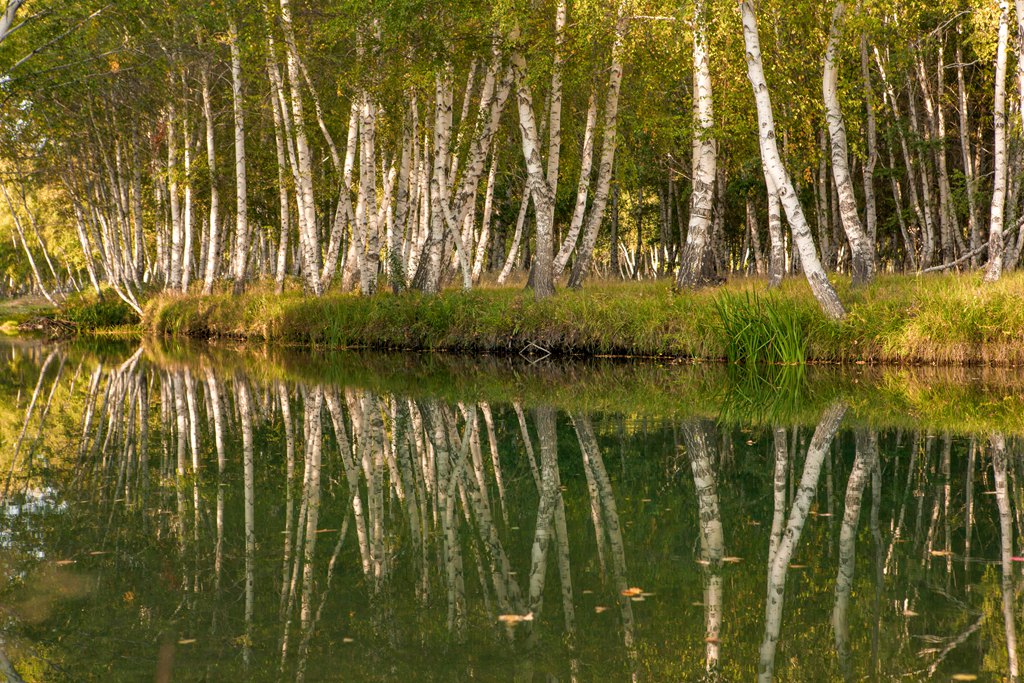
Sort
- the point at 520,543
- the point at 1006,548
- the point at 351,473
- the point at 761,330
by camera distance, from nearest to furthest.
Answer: the point at 1006,548, the point at 520,543, the point at 351,473, the point at 761,330

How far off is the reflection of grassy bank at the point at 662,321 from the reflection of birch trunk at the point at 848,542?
278 inches

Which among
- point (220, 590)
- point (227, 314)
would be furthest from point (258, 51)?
point (220, 590)

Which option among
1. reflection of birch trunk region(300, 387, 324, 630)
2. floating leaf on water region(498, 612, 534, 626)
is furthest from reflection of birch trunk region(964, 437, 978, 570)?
reflection of birch trunk region(300, 387, 324, 630)

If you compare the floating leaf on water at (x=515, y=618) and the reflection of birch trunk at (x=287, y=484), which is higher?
the reflection of birch trunk at (x=287, y=484)

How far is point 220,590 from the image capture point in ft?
16.3

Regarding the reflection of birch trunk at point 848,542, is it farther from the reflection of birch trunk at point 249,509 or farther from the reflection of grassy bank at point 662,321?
the reflection of grassy bank at point 662,321

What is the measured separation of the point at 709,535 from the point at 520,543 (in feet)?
3.71

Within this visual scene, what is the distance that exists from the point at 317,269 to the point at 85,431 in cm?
1393

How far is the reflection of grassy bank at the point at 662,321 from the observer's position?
15.3 metres

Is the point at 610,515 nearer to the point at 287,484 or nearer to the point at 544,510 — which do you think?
the point at 544,510

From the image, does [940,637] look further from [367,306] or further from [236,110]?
[236,110]

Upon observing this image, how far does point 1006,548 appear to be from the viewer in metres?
5.55

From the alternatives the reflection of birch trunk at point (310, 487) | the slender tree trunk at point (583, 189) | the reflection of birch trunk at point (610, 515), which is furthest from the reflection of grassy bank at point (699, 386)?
the slender tree trunk at point (583, 189)

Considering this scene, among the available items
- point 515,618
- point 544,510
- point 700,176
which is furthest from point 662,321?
point 515,618
